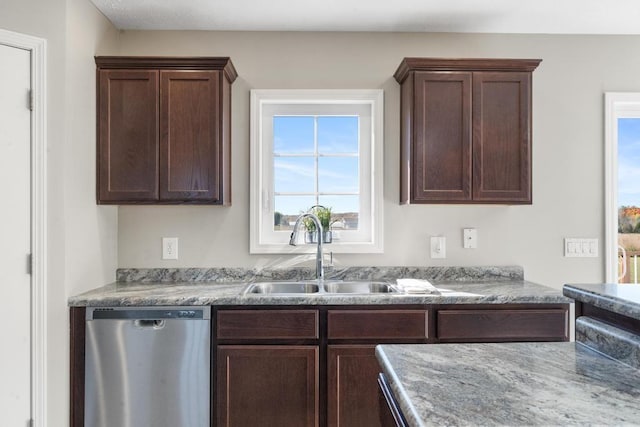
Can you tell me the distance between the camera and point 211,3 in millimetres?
2355

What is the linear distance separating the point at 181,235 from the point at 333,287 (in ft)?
3.22

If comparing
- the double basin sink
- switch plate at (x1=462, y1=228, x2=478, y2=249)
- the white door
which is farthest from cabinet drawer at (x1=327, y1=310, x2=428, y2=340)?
the white door

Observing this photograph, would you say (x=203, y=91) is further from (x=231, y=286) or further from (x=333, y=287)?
(x=333, y=287)

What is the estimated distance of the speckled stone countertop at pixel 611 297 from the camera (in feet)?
3.39

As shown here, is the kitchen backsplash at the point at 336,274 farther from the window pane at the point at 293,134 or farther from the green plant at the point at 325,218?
the window pane at the point at 293,134

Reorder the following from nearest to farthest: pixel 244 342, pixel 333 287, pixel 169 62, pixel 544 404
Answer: pixel 544 404 → pixel 244 342 → pixel 169 62 → pixel 333 287

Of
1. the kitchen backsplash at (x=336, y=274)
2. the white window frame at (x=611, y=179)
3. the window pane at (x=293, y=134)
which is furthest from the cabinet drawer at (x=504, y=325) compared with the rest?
the window pane at (x=293, y=134)

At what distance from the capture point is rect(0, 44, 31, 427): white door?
194cm

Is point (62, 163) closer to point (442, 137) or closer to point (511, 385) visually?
point (442, 137)

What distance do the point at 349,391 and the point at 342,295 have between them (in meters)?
0.45

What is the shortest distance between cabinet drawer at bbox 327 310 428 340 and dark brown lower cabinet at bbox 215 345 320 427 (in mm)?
177

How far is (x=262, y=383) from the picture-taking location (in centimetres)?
205

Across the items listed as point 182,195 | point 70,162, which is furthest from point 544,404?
point 70,162

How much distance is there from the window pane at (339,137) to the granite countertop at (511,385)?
1743mm
